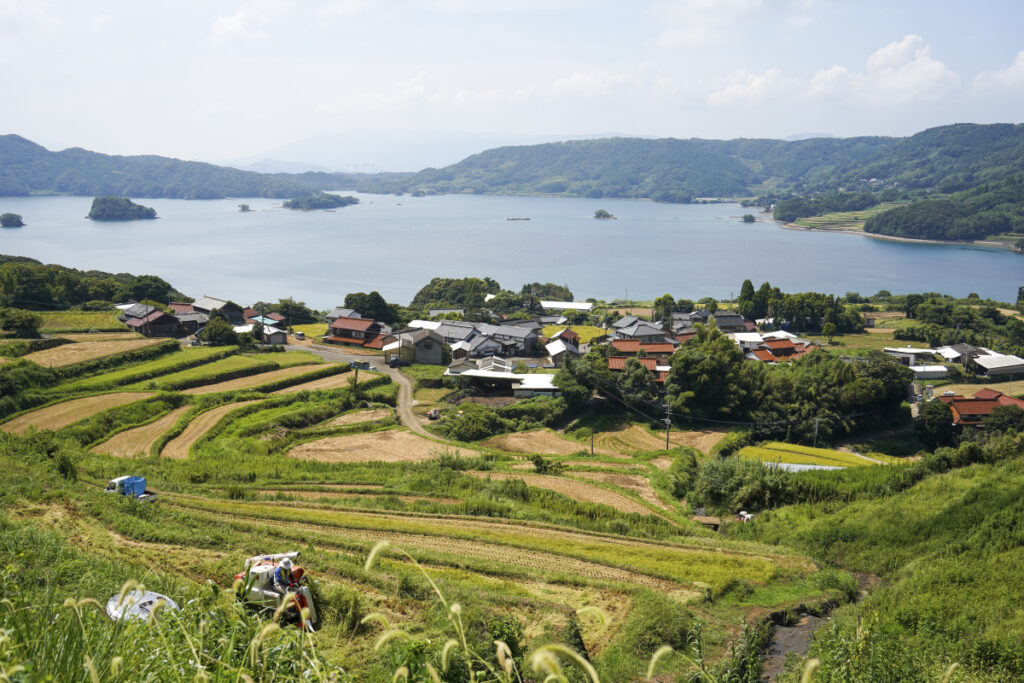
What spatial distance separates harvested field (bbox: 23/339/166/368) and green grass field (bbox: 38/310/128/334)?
7.79 ft

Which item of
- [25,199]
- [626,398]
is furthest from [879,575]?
[25,199]

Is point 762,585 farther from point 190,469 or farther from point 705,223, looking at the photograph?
point 705,223

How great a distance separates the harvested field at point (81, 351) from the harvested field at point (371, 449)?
990cm

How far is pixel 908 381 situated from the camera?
25.3 m

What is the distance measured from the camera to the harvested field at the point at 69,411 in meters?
17.6

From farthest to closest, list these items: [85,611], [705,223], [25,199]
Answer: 1. [25,199]
2. [705,223]
3. [85,611]

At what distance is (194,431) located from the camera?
61.6 feet

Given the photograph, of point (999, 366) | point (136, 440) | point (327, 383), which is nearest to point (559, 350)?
point (327, 383)

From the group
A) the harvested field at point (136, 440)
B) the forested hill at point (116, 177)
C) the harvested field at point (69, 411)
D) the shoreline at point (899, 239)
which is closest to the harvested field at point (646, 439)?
the harvested field at point (136, 440)

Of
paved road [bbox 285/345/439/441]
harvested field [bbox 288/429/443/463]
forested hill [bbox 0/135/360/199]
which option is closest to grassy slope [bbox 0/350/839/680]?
harvested field [bbox 288/429/443/463]

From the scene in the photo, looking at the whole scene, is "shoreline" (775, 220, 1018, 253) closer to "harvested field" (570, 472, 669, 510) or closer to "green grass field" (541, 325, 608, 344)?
"green grass field" (541, 325, 608, 344)

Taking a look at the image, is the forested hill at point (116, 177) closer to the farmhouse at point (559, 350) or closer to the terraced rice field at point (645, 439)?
the farmhouse at point (559, 350)

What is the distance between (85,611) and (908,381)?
28477mm

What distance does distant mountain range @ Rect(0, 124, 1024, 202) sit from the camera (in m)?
136
